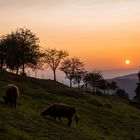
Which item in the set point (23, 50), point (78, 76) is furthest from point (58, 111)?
point (78, 76)

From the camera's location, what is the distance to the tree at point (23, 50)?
380 ft

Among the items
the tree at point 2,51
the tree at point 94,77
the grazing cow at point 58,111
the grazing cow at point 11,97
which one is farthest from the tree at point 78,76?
the grazing cow at point 58,111

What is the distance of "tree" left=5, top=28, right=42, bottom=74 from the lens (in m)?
116

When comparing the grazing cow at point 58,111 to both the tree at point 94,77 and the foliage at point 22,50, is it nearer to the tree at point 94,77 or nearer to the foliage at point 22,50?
the foliage at point 22,50

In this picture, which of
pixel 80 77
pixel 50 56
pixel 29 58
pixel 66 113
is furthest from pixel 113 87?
pixel 66 113


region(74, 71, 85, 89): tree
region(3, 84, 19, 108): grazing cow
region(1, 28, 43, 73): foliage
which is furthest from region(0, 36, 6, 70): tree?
region(3, 84, 19, 108): grazing cow

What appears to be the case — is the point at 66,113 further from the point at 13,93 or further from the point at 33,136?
the point at 33,136

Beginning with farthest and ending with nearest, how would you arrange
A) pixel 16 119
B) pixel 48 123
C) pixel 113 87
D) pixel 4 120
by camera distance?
pixel 113 87 → pixel 48 123 → pixel 16 119 → pixel 4 120

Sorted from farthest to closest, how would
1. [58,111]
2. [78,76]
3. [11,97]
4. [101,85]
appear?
[101,85] < [78,76] < [11,97] < [58,111]

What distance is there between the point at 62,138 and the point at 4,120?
4.52m

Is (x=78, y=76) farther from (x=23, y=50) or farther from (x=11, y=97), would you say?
(x=11, y=97)

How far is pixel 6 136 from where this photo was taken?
2442cm

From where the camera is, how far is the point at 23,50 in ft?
378

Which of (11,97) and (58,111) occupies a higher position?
(11,97)
